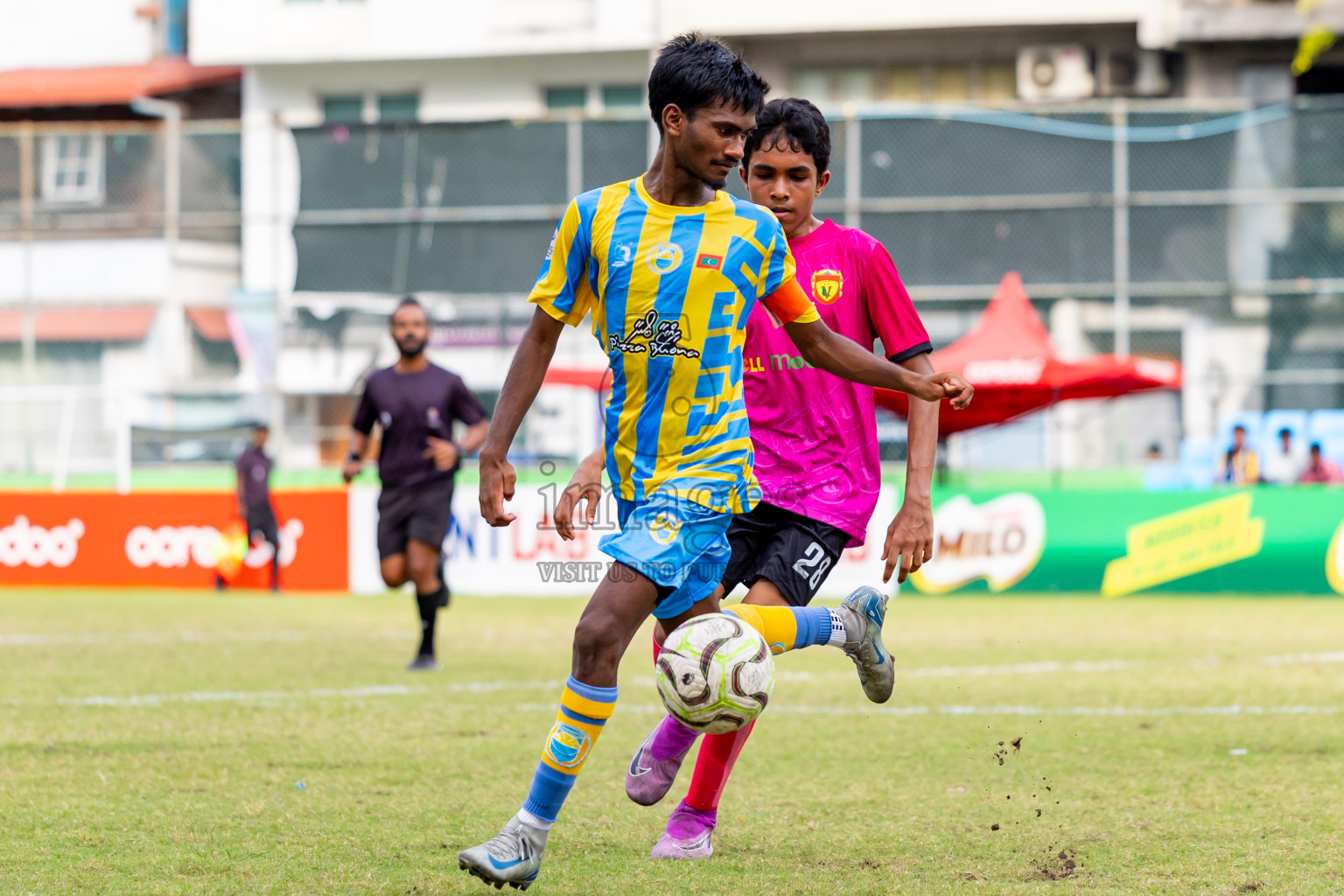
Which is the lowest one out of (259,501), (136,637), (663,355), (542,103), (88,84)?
(136,637)

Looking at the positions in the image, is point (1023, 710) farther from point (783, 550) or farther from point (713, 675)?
point (713, 675)

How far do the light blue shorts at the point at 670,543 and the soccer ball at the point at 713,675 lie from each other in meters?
0.12

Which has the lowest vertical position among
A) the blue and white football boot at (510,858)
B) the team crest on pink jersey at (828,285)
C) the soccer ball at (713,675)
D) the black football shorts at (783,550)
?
the blue and white football boot at (510,858)

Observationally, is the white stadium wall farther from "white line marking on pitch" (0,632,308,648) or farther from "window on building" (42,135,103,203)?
"window on building" (42,135,103,203)

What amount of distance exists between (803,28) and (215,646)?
63.5 feet

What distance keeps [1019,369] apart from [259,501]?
8.47 meters

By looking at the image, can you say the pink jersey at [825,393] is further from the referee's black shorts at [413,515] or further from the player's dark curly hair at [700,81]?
the referee's black shorts at [413,515]

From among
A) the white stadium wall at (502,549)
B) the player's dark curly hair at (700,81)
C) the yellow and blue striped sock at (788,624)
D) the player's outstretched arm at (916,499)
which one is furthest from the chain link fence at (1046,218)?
the player's dark curly hair at (700,81)

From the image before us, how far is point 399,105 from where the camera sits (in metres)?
31.3

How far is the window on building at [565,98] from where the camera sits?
30.4m

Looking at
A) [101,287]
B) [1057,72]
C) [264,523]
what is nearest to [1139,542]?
[264,523]

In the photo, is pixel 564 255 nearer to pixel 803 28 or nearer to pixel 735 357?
pixel 735 357

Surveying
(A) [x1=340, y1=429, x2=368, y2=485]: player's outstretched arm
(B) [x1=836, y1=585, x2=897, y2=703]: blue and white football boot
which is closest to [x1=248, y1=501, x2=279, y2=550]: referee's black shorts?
(A) [x1=340, y1=429, x2=368, y2=485]: player's outstretched arm

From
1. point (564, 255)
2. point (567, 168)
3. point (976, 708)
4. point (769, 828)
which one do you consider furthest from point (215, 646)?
point (567, 168)
